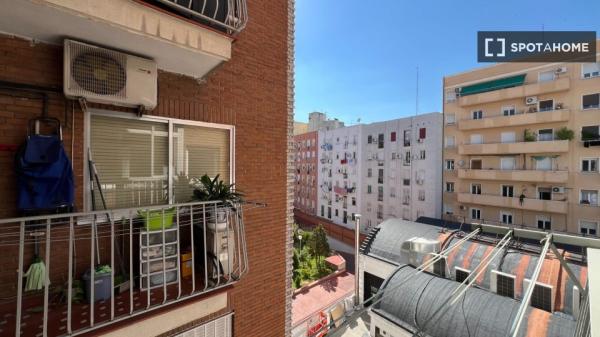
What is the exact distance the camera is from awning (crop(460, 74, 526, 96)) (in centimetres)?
2230

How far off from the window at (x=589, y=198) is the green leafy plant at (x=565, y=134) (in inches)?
171

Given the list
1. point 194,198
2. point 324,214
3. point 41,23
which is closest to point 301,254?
point 324,214

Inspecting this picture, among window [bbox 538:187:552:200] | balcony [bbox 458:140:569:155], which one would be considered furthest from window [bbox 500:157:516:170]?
window [bbox 538:187:552:200]

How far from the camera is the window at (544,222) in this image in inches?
803

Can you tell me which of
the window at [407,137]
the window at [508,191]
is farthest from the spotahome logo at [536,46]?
the window at [508,191]

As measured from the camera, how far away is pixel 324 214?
1585 inches

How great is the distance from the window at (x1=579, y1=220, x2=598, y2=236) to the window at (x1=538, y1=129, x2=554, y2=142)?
6.97 metres

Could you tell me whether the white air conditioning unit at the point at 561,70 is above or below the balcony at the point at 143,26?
above

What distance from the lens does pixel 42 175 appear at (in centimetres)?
255

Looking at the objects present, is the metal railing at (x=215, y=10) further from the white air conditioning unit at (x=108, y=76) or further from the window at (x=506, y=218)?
the window at (x=506, y=218)

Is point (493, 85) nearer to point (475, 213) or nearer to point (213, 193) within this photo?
point (475, 213)

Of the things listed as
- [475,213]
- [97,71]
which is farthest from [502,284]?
[97,71]

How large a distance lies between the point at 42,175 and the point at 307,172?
4310 centimetres

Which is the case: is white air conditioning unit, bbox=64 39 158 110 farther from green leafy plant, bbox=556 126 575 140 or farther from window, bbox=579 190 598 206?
window, bbox=579 190 598 206
